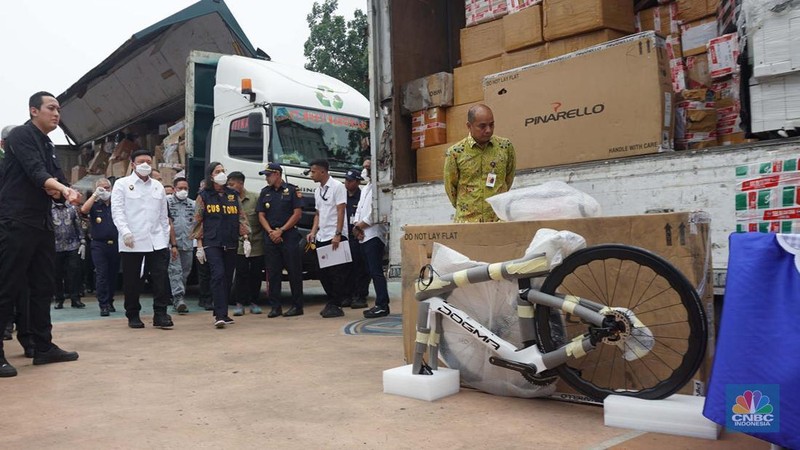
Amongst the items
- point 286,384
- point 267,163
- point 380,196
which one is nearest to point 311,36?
point 267,163

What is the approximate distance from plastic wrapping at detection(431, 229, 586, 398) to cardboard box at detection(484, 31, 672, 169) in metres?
1.17

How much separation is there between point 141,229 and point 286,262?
1.56 meters

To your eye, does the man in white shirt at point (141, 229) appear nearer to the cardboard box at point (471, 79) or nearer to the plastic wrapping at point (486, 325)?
the cardboard box at point (471, 79)

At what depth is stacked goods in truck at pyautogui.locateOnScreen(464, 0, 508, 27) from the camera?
5281 millimetres

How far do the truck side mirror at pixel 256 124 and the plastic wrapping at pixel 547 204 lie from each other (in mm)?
4909

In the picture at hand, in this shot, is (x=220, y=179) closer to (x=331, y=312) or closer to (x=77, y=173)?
(x=331, y=312)

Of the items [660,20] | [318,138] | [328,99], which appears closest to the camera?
[660,20]

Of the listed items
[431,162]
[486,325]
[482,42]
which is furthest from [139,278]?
[486,325]

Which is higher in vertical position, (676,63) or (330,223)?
(676,63)

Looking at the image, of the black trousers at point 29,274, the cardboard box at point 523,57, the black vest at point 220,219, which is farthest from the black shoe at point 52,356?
the cardboard box at point 523,57

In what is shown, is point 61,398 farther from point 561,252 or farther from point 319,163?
point 319,163

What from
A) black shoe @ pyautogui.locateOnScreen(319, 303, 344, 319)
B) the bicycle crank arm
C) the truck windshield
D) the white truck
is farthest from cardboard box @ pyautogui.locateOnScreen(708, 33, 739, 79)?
the truck windshield

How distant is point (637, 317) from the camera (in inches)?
119

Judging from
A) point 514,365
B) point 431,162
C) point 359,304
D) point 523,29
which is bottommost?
point 359,304
